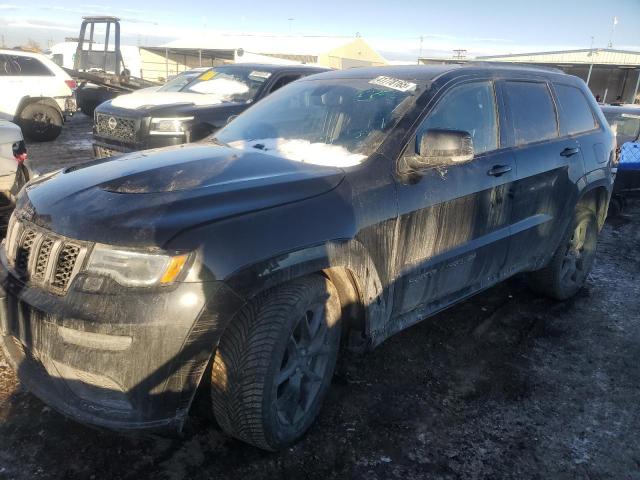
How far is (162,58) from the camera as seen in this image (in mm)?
42375

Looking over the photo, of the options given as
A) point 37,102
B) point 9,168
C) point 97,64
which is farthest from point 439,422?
point 97,64

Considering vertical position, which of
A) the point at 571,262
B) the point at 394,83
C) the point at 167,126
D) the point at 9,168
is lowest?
the point at 571,262

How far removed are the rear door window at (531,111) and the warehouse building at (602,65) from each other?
1010 inches

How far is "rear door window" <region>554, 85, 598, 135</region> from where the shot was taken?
412cm

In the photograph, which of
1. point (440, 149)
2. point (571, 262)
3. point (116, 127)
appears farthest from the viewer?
point (116, 127)

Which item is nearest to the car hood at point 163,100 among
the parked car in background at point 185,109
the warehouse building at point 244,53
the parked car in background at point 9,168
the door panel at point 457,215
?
the parked car in background at point 185,109

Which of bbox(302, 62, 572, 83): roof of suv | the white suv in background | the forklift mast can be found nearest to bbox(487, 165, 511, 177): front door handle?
bbox(302, 62, 572, 83): roof of suv

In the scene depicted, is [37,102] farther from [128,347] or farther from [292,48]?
[292,48]

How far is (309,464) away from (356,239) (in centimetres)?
108

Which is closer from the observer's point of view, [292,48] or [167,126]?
[167,126]

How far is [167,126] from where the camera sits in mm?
6672

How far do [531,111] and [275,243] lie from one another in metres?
2.50

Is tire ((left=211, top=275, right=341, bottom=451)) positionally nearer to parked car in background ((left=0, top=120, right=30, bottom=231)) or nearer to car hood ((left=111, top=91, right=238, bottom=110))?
parked car in background ((left=0, top=120, right=30, bottom=231))

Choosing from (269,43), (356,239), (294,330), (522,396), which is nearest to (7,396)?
(294,330)
